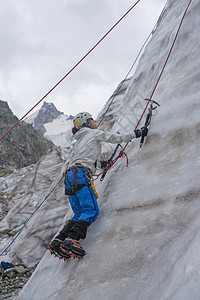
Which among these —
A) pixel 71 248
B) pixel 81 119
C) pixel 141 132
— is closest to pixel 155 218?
pixel 71 248

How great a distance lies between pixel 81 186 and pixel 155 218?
3.82ft

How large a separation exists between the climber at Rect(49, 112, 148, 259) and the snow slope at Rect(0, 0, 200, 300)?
270 millimetres

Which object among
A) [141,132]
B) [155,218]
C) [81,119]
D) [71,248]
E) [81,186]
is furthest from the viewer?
[81,119]

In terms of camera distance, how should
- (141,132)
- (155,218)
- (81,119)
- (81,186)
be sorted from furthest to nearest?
(81,119) < (141,132) < (81,186) < (155,218)

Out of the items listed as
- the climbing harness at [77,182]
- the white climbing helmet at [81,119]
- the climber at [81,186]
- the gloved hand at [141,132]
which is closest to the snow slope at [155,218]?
the gloved hand at [141,132]

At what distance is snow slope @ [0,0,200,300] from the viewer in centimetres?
220

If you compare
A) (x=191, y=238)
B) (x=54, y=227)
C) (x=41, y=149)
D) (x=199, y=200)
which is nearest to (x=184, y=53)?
(x=199, y=200)

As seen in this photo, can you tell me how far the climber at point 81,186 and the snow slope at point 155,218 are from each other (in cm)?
27

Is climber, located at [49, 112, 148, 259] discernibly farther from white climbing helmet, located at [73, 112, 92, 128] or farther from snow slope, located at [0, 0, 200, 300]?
snow slope, located at [0, 0, 200, 300]

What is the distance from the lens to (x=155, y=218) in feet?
8.96

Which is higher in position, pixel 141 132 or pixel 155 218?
pixel 141 132

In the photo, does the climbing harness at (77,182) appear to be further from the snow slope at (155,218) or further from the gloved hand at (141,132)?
the gloved hand at (141,132)

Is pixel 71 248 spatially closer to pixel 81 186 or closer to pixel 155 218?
pixel 81 186

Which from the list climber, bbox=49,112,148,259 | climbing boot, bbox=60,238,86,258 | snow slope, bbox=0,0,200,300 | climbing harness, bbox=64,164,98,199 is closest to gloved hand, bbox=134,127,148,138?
climber, bbox=49,112,148,259
